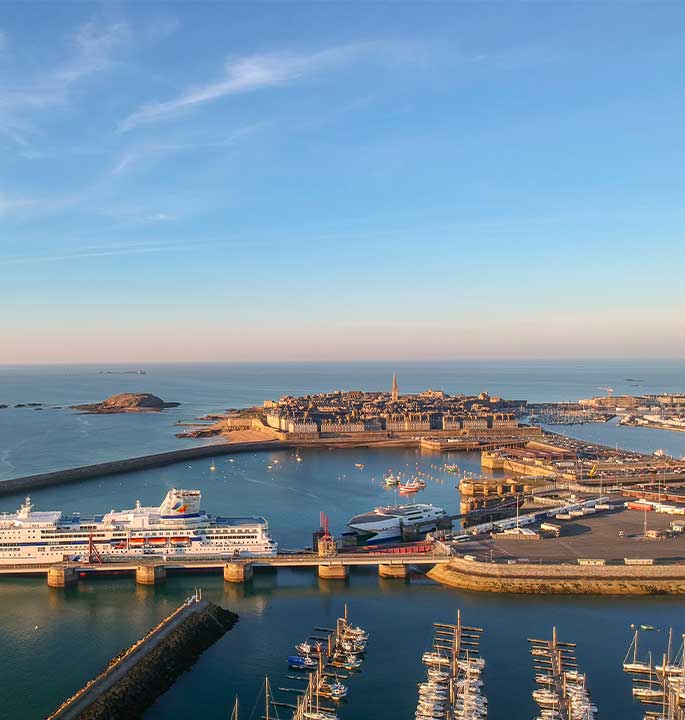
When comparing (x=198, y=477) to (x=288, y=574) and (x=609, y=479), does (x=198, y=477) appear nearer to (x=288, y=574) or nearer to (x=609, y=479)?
(x=288, y=574)

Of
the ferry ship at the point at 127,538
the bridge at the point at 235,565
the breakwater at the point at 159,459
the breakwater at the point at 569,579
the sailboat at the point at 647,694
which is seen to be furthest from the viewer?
the breakwater at the point at 159,459

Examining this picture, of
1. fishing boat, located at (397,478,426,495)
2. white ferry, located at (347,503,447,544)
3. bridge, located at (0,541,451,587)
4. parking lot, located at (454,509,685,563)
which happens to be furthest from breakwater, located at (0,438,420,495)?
parking lot, located at (454,509,685,563)

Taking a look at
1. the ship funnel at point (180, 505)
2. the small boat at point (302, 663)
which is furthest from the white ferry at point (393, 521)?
the small boat at point (302, 663)

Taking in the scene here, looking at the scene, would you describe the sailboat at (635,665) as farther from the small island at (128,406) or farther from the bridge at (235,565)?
the small island at (128,406)

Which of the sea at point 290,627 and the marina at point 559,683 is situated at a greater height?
the marina at point 559,683

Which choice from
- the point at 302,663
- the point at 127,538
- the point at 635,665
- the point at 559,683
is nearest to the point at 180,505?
the point at 127,538
